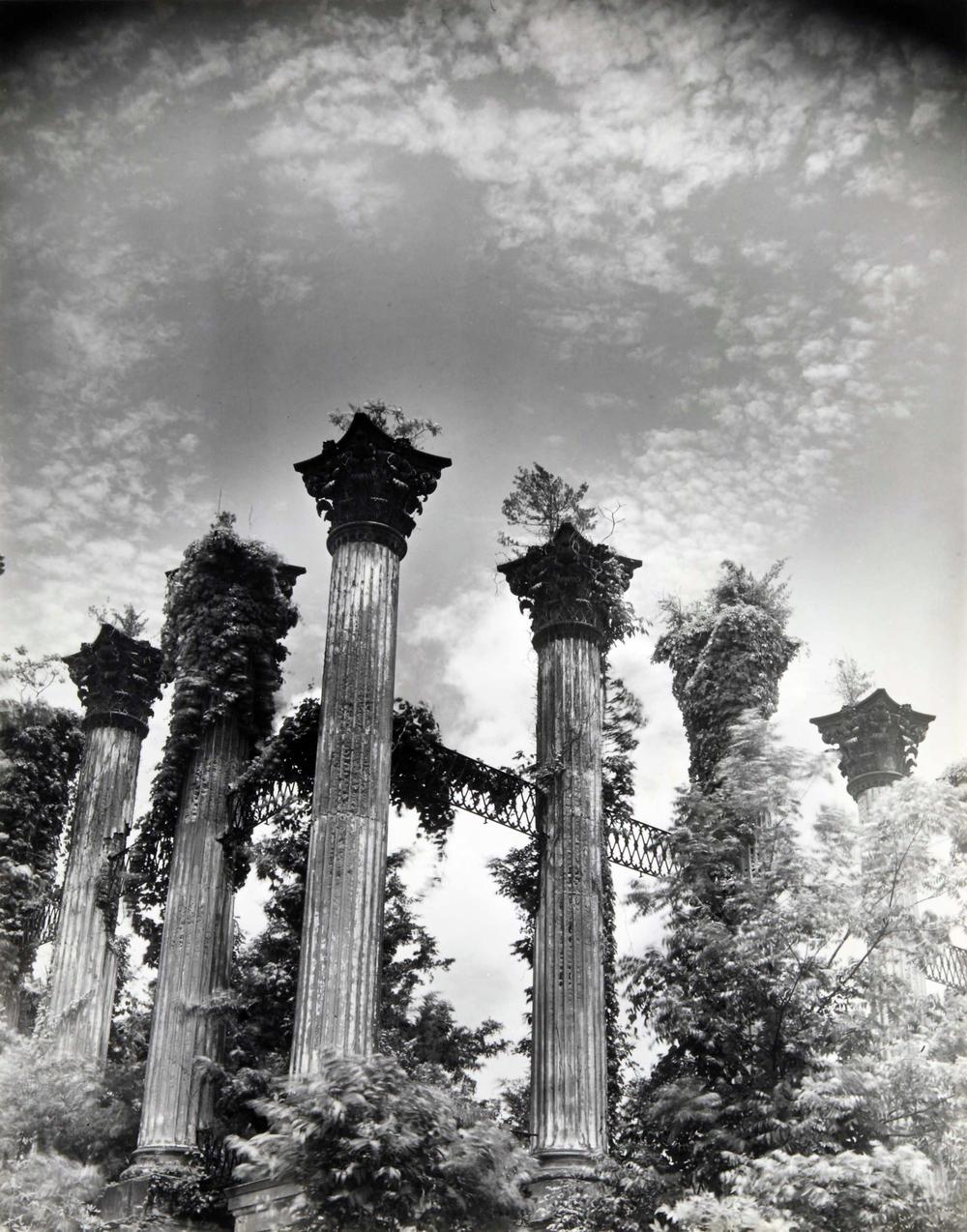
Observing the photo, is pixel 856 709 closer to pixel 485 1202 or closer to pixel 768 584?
pixel 768 584

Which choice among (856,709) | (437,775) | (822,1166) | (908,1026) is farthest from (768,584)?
(822,1166)

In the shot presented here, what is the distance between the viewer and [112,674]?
2359 centimetres

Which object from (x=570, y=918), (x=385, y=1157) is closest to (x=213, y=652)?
(x=570, y=918)

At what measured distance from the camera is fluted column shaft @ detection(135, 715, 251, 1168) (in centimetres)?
1790

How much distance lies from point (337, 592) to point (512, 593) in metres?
4.16

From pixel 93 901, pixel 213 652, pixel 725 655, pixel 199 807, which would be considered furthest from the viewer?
pixel 93 901

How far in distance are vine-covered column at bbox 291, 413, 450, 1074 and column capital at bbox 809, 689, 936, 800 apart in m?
10.4

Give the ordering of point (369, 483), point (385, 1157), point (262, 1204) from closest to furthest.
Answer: point (385, 1157) → point (262, 1204) → point (369, 483)

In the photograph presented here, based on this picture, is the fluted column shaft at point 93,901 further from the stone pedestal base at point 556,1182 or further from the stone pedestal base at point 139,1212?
the stone pedestal base at point 556,1182

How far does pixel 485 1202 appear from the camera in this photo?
1278 cm

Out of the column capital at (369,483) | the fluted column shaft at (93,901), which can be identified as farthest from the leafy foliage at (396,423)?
the fluted column shaft at (93,901)

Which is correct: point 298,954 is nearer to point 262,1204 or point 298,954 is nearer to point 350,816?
point 350,816

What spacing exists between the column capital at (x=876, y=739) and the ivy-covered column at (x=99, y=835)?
13.0 m

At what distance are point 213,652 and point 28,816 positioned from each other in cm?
595
